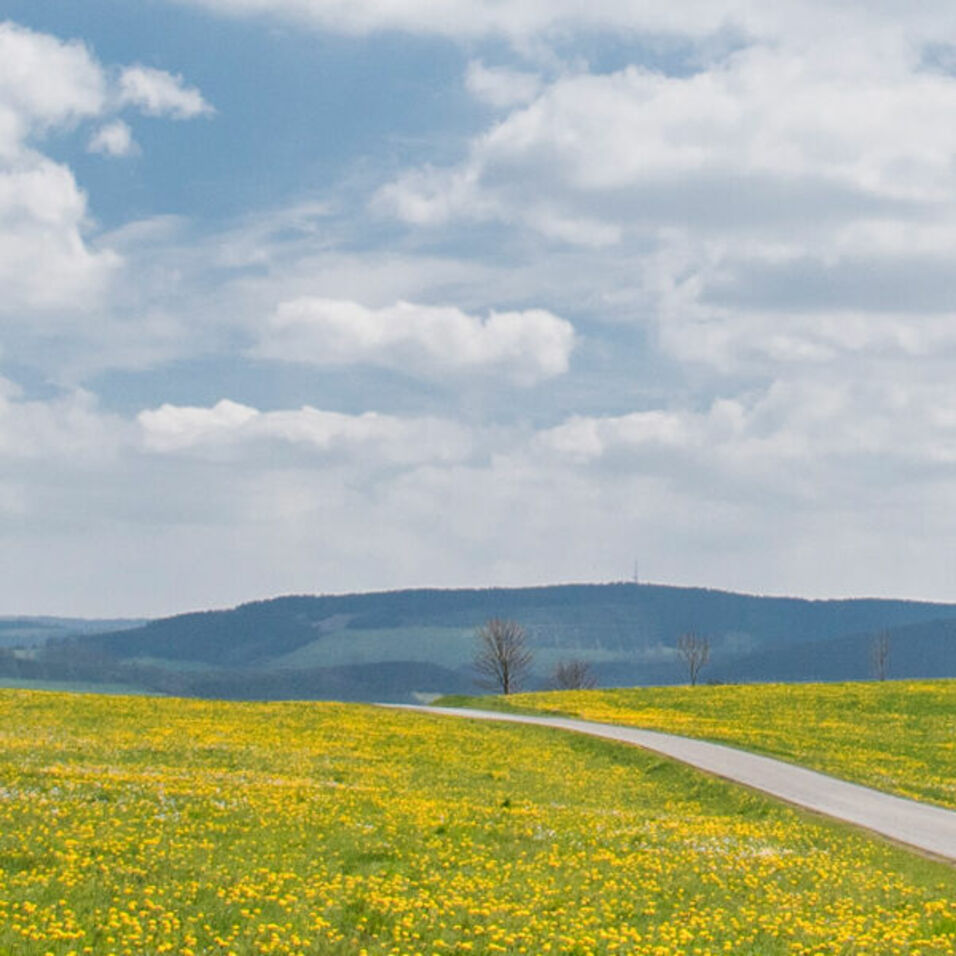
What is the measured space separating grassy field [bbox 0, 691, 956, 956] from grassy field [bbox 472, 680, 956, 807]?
1337 centimetres

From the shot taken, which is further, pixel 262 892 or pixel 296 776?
pixel 296 776

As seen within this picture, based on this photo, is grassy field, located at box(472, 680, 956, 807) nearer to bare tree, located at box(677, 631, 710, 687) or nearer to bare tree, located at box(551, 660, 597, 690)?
bare tree, located at box(677, 631, 710, 687)

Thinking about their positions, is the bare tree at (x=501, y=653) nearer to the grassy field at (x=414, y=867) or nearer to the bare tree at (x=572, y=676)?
the bare tree at (x=572, y=676)

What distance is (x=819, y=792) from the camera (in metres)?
39.2

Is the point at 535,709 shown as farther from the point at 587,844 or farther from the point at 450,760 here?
the point at 587,844

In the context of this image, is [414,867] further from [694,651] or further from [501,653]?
[694,651]

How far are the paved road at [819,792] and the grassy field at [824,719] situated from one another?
2.00 m

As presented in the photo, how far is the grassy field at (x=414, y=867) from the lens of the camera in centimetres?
1591

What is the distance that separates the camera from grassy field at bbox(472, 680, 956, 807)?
49719 millimetres

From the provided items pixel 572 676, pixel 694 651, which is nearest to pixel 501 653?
pixel 572 676

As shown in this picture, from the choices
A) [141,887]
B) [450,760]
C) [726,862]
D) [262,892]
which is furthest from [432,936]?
[450,760]

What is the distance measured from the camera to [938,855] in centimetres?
2731

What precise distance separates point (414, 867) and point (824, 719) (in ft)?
188

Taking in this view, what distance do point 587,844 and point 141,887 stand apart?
11065 millimetres
